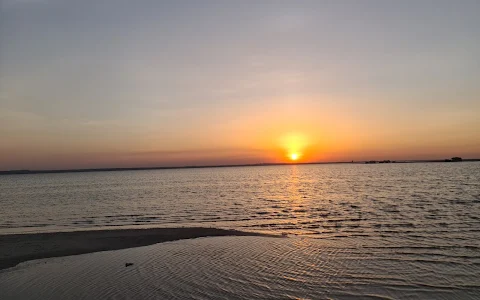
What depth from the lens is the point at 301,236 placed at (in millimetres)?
21703

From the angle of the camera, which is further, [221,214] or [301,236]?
[221,214]

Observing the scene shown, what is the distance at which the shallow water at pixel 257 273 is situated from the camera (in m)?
11.7

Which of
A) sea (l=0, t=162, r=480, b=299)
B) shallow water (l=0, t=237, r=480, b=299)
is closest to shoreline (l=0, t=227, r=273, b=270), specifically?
sea (l=0, t=162, r=480, b=299)

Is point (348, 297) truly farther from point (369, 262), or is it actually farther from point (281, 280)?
point (369, 262)

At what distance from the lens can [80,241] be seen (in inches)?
865

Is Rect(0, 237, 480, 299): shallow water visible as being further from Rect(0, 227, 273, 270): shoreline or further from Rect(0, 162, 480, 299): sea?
Rect(0, 227, 273, 270): shoreline

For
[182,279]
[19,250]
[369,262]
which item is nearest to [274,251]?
[369,262]

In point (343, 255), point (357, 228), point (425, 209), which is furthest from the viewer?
point (425, 209)

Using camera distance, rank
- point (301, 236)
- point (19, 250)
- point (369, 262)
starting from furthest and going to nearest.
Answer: point (301, 236), point (19, 250), point (369, 262)

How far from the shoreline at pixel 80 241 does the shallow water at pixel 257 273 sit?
1.51m

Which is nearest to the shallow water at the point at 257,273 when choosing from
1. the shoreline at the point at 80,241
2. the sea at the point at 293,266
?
the sea at the point at 293,266

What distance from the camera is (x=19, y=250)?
19672 millimetres

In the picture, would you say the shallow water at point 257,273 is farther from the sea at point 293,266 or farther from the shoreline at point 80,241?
the shoreline at point 80,241

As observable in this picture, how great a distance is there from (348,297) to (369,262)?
15.1 ft
